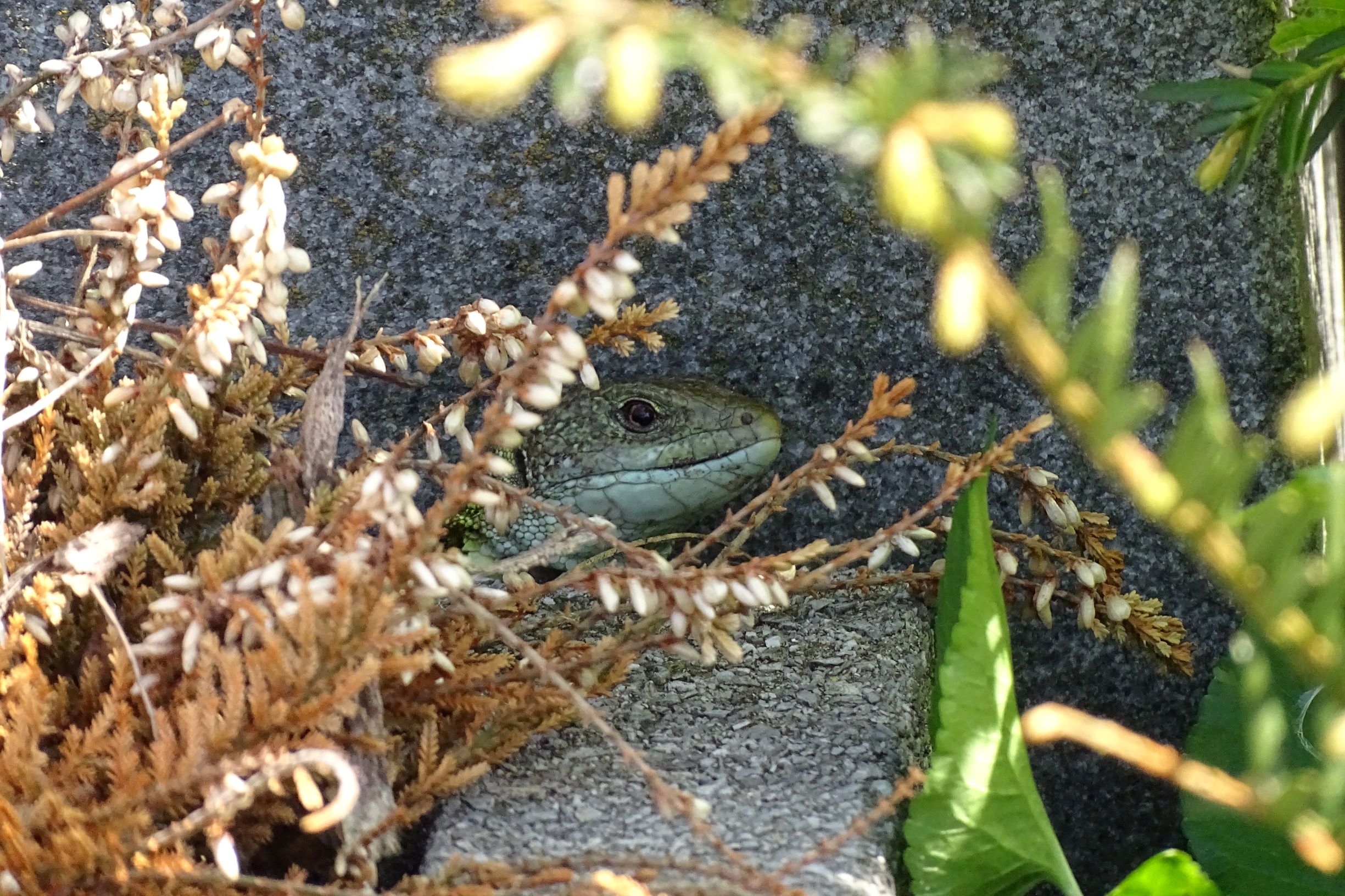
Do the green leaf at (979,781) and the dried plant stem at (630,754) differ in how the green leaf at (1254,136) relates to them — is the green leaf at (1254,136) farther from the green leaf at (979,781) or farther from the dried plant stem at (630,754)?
the dried plant stem at (630,754)

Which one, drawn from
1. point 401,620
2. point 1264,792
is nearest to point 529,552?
point 401,620

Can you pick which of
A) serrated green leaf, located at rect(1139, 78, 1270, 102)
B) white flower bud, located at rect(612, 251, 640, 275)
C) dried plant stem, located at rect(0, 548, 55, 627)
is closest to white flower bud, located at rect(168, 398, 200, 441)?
dried plant stem, located at rect(0, 548, 55, 627)

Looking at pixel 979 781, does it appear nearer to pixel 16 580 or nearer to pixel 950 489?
pixel 950 489

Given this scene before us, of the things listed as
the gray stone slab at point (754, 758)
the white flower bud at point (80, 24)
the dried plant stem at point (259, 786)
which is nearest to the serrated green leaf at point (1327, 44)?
the gray stone slab at point (754, 758)

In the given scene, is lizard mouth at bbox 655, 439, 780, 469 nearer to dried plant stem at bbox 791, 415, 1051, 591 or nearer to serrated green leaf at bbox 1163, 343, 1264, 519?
dried plant stem at bbox 791, 415, 1051, 591

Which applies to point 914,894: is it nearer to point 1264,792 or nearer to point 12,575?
point 1264,792

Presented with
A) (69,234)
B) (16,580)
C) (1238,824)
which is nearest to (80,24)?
(69,234)
